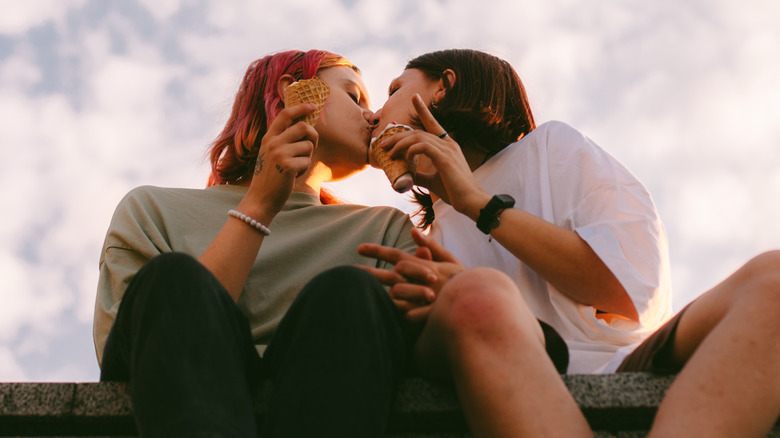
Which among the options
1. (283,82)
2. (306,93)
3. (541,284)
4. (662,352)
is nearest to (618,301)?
(541,284)

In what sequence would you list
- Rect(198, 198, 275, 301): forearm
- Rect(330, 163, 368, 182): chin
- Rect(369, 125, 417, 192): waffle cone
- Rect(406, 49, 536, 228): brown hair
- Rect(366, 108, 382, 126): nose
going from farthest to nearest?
Rect(330, 163, 368, 182): chin < Rect(366, 108, 382, 126): nose < Rect(406, 49, 536, 228): brown hair < Rect(369, 125, 417, 192): waffle cone < Rect(198, 198, 275, 301): forearm

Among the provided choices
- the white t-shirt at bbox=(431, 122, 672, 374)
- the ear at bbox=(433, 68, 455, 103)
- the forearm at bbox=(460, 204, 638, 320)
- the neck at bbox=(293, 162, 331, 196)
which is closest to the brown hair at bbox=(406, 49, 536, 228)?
the ear at bbox=(433, 68, 455, 103)

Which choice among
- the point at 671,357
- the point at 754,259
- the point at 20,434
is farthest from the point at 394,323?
the point at 20,434

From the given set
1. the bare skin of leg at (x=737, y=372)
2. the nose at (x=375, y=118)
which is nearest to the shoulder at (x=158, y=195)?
the nose at (x=375, y=118)

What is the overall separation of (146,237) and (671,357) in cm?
222

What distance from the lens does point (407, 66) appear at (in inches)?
183

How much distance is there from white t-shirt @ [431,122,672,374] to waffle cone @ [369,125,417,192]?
1.04 feet

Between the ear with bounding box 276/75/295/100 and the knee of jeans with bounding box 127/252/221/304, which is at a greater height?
the ear with bounding box 276/75/295/100

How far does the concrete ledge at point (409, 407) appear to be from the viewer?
2379mm

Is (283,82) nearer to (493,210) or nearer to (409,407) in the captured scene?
(493,210)

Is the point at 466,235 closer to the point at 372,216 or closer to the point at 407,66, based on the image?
the point at 372,216

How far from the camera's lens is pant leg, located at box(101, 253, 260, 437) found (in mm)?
1849

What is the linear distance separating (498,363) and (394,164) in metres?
1.92

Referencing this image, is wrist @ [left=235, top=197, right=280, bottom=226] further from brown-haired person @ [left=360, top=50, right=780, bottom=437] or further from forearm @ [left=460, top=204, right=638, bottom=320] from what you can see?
forearm @ [left=460, top=204, right=638, bottom=320]
